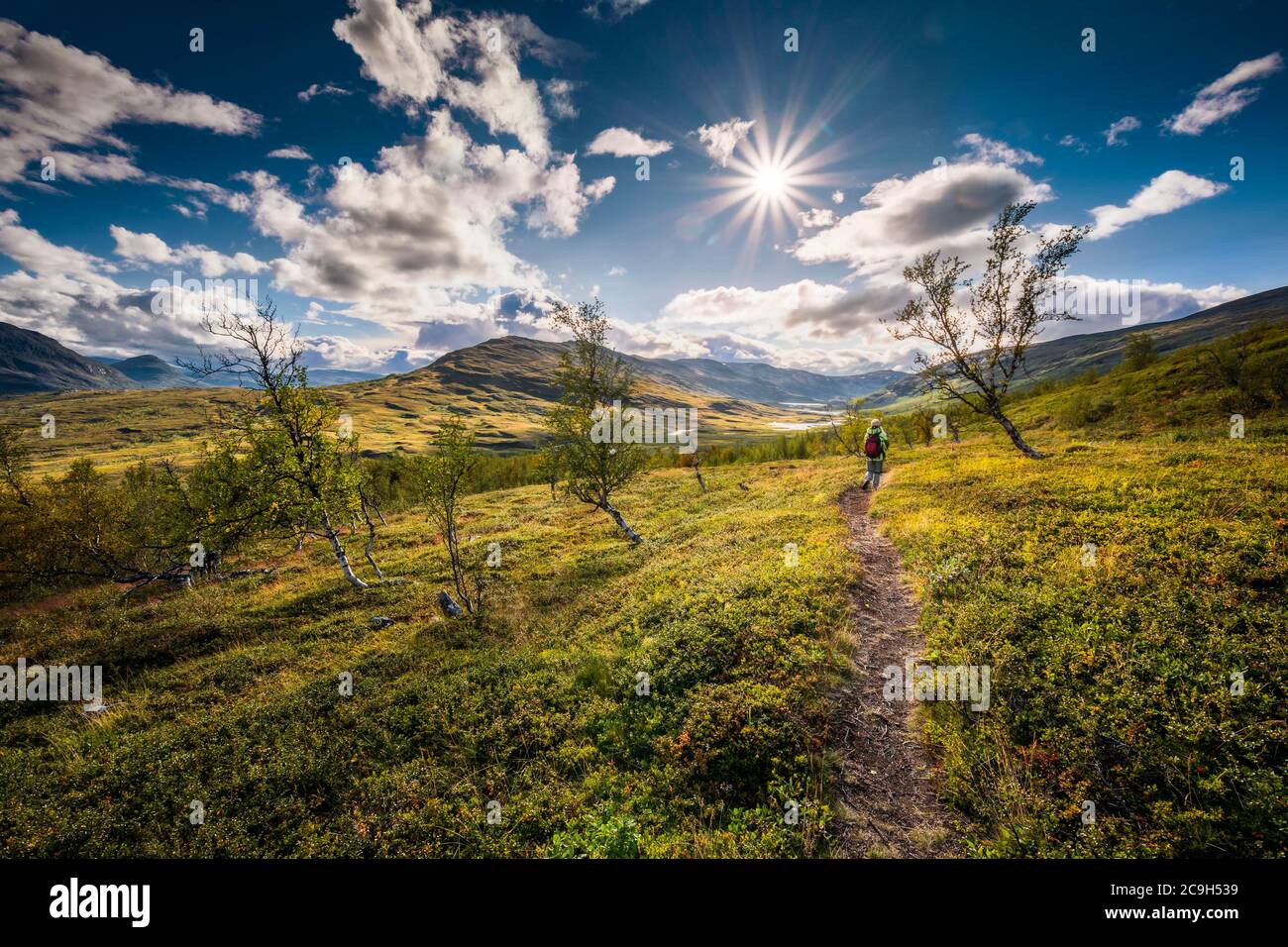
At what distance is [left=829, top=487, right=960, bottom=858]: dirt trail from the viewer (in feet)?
21.4

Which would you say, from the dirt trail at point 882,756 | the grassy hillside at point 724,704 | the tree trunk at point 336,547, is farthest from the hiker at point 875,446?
the tree trunk at point 336,547

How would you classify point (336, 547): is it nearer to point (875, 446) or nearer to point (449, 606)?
point (449, 606)

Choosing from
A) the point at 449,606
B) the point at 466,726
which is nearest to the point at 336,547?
the point at 449,606

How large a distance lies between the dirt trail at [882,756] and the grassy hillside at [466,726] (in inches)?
20.5

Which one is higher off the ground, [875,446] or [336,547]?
[875,446]

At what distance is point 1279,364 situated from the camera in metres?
37.1

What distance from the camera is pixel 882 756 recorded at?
813 cm

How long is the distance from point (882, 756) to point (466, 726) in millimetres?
10110

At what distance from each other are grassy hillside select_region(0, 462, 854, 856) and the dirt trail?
0.52m

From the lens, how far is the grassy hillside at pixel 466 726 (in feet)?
26.9

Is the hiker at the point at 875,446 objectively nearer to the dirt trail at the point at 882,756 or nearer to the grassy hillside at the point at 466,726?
the grassy hillside at the point at 466,726
